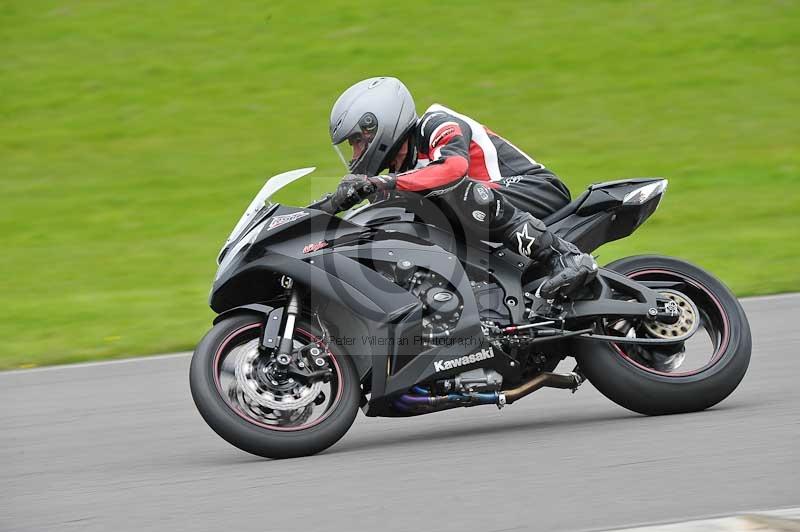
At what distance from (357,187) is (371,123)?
1.30 feet

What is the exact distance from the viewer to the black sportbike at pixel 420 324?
17.1ft

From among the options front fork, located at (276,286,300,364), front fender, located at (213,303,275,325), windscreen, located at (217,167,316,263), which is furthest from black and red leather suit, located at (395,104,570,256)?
front fender, located at (213,303,275,325)

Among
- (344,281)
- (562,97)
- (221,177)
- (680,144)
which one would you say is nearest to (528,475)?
(344,281)

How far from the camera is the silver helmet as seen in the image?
5.40m

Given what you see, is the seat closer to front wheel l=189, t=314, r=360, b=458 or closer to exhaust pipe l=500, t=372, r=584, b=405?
exhaust pipe l=500, t=372, r=584, b=405

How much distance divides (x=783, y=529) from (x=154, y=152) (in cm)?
1280

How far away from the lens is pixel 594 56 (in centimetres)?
1809

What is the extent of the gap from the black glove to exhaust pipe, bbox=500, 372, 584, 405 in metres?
1.11

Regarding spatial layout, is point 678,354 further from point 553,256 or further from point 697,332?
point 553,256

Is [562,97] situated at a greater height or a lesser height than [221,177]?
greater

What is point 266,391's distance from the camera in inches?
204

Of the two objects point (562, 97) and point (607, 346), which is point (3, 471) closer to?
point (607, 346)

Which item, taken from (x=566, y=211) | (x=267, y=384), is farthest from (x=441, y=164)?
(x=267, y=384)

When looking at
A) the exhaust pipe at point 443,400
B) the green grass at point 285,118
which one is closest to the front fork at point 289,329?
the exhaust pipe at point 443,400
